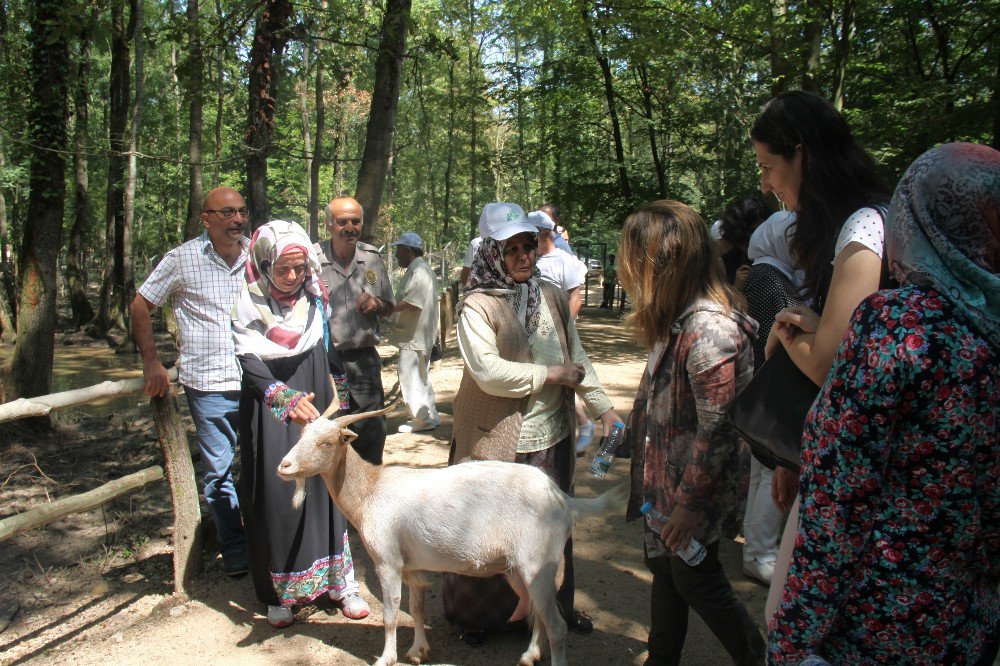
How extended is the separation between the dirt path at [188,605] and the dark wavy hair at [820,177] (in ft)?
6.92

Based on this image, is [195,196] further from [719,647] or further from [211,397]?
[719,647]

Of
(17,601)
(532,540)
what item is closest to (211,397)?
(17,601)

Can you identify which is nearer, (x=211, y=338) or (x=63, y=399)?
(x=63, y=399)

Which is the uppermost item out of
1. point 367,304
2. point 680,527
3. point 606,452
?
point 367,304

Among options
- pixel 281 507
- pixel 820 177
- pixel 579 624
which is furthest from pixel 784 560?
pixel 281 507

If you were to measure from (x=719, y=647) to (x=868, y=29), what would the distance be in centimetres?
1261

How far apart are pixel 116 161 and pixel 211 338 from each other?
553 inches

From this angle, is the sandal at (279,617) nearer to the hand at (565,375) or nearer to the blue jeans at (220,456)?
the blue jeans at (220,456)

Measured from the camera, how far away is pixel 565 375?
322 cm

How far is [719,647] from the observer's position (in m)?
3.52

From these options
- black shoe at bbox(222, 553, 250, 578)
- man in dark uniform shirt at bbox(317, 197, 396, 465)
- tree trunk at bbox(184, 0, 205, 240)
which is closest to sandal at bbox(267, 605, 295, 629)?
black shoe at bbox(222, 553, 250, 578)

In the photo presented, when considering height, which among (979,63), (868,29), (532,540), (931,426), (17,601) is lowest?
(17,601)

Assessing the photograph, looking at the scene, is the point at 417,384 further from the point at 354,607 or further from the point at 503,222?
the point at 503,222

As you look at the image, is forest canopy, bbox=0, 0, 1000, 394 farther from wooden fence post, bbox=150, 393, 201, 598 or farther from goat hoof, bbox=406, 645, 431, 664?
goat hoof, bbox=406, 645, 431, 664
